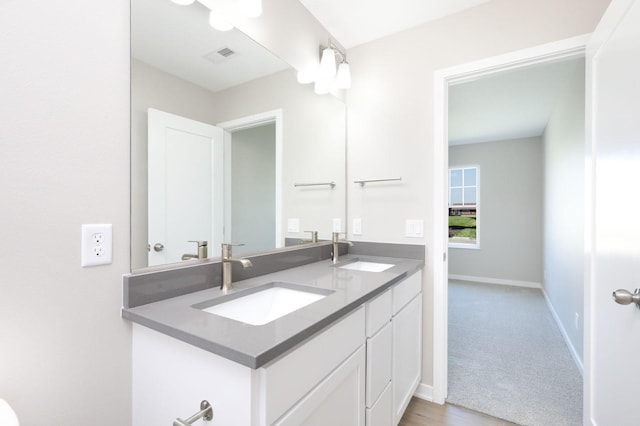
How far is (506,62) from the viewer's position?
1.72m

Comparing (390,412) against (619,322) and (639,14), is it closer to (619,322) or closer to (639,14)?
(619,322)

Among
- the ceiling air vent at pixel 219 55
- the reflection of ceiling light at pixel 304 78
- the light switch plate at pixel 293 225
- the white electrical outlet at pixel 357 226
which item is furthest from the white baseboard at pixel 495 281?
the ceiling air vent at pixel 219 55

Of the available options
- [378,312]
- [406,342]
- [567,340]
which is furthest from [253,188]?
[567,340]

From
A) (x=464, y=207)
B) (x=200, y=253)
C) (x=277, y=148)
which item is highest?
(x=277, y=148)

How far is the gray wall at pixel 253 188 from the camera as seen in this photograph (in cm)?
143

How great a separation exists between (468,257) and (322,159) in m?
4.41

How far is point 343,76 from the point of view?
6.84 feet

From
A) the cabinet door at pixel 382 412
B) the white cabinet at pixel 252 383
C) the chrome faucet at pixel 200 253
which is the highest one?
the chrome faucet at pixel 200 253

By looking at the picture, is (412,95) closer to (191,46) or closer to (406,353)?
(191,46)

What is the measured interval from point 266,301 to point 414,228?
1.15 meters

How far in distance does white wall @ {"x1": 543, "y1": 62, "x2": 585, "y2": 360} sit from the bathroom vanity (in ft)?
6.60

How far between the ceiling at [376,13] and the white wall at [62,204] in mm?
1295

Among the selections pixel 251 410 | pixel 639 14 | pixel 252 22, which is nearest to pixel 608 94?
pixel 639 14

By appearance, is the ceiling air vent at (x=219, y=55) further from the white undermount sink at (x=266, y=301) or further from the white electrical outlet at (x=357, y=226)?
the white electrical outlet at (x=357, y=226)
